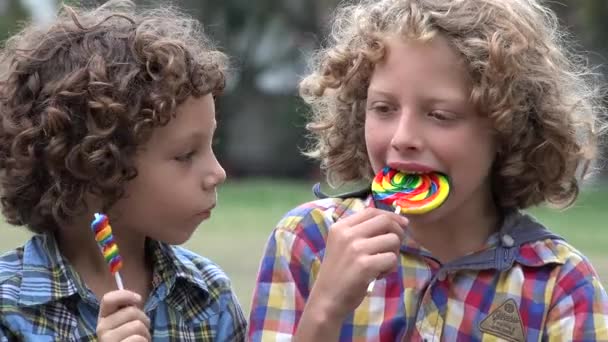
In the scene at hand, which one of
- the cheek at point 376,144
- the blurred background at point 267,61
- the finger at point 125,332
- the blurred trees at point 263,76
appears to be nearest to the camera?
the finger at point 125,332

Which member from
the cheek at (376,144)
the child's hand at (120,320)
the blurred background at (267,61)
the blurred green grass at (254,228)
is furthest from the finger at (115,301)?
the blurred background at (267,61)

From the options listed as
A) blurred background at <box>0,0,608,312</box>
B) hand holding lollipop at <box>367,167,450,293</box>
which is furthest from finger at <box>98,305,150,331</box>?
blurred background at <box>0,0,608,312</box>

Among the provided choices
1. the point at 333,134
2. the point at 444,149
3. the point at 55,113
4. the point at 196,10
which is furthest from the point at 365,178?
the point at 196,10

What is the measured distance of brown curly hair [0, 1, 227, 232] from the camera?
3033mm

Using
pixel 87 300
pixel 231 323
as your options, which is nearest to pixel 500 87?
pixel 231 323

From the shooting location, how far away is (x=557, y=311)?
3041mm

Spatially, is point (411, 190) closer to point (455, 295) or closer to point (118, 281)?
point (455, 295)

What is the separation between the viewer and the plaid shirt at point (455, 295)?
9.97 feet

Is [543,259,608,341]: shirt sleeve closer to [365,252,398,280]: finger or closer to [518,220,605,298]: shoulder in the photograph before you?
[518,220,605,298]: shoulder

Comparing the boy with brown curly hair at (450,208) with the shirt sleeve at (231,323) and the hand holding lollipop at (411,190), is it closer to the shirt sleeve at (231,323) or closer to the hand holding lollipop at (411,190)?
the hand holding lollipop at (411,190)

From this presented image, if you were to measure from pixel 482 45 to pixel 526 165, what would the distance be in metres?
0.37

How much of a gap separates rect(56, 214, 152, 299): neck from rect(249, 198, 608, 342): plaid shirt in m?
0.33

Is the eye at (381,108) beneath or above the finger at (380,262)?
above

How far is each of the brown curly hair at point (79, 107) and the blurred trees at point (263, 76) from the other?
24.6 metres
